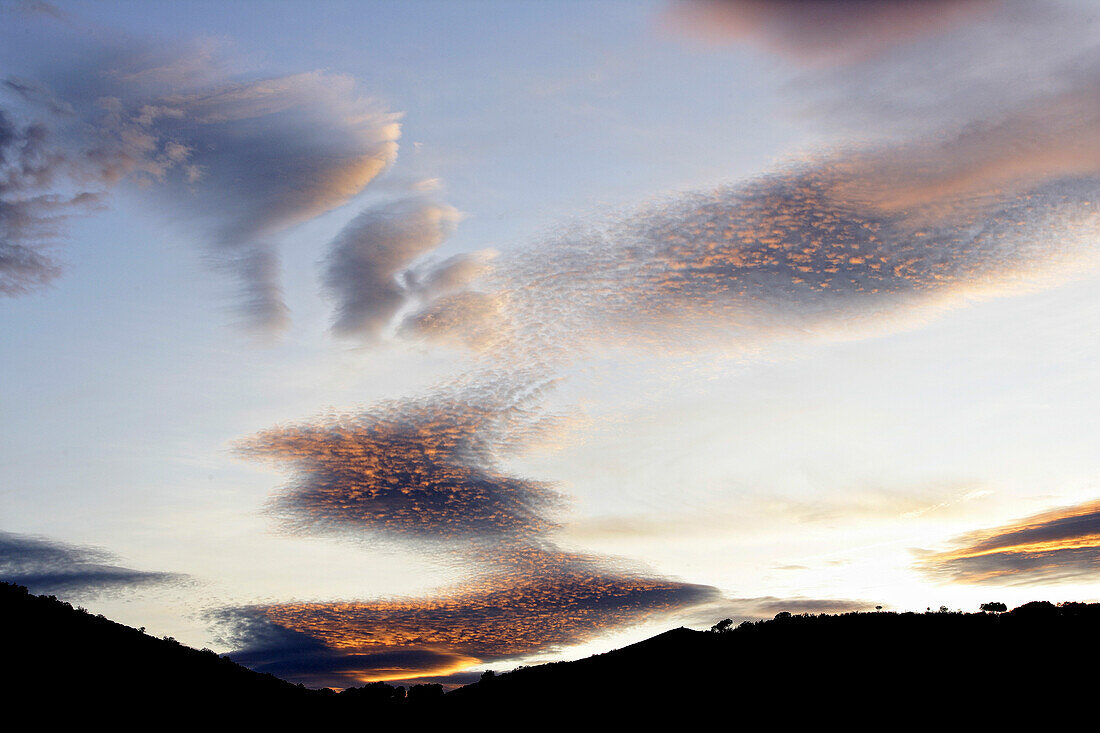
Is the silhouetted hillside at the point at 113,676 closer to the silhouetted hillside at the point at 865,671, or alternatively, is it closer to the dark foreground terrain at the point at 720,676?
the dark foreground terrain at the point at 720,676

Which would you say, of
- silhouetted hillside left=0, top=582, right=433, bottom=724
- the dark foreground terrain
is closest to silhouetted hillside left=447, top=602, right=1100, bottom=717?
the dark foreground terrain

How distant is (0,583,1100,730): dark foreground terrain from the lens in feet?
147

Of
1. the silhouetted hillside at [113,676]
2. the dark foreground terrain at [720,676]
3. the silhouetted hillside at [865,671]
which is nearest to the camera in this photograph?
the silhouetted hillside at [865,671]

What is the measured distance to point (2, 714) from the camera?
143 feet

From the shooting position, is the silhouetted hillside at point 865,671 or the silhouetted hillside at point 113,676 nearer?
the silhouetted hillside at point 865,671

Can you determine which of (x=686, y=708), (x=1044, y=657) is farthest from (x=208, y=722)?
(x=1044, y=657)

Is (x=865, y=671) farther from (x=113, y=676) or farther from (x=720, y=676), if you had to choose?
(x=113, y=676)

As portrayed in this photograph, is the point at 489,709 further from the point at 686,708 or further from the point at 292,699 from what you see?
the point at 686,708

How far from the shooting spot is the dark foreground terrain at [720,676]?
1769 inches

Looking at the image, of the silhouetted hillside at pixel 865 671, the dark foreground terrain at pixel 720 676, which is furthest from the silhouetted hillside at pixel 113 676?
the silhouetted hillside at pixel 865 671

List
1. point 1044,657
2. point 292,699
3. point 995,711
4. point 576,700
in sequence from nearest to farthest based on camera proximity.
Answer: point 995,711 < point 1044,657 < point 576,700 < point 292,699

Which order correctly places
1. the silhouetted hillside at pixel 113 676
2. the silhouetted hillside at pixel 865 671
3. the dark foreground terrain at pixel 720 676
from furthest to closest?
the silhouetted hillside at pixel 113 676, the dark foreground terrain at pixel 720 676, the silhouetted hillside at pixel 865 671

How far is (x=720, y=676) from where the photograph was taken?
59438 millimetres

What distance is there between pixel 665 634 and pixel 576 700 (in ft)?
40.4
